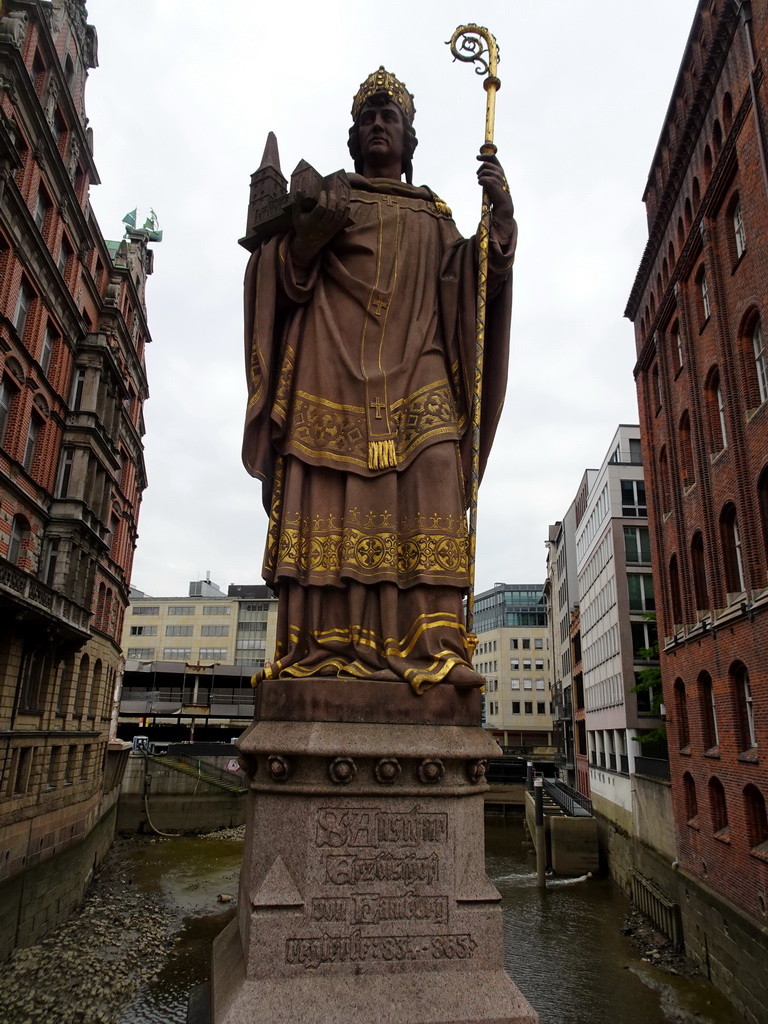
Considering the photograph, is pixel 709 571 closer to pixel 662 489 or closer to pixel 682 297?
pixel 662 489

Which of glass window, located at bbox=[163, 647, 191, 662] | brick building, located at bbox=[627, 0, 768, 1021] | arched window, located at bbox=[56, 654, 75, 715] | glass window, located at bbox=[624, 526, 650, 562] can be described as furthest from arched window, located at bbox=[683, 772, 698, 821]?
glass window, located at bbox=[163, 647, 191, 662]

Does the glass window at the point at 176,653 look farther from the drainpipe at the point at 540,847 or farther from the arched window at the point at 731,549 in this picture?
the arched window at the point at 731,549

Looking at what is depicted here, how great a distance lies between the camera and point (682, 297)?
2830 centimetres

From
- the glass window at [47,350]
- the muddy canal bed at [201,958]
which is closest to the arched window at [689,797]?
the muddy canal bed at [201,958]

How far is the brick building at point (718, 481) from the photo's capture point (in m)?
20.5

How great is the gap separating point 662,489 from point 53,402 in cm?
2617

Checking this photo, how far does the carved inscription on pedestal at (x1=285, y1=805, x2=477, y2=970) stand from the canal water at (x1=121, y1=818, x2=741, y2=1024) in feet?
64.3

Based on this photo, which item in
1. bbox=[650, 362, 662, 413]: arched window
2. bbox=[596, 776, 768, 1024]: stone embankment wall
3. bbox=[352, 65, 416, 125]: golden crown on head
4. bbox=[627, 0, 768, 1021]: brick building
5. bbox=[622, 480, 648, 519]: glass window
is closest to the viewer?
bbox=[352, 65, 416, 125]: golden crown on head

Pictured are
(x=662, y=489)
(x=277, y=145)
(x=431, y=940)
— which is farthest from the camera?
(x=662, y=489)

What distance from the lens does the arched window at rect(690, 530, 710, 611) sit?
2669 cm

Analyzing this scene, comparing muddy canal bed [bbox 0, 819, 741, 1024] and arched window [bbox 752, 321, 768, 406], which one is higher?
arched window [bbox 752, 321, 768, 406]

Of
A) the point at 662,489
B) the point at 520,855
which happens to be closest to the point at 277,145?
the point at 662,489

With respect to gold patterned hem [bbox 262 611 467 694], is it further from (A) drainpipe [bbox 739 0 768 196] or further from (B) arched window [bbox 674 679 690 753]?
(B) arched window [bbox 674 679 690 753]

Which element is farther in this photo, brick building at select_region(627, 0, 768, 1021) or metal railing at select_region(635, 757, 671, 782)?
metal railing at select_region(635, 757, 671, 782)
